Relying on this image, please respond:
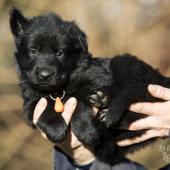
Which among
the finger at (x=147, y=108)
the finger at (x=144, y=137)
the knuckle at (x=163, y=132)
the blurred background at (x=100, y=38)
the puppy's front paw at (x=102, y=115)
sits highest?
the finger at (x=147, y=108)

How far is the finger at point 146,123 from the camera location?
363cm

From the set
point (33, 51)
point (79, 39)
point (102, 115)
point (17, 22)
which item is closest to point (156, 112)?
point (102, 115)

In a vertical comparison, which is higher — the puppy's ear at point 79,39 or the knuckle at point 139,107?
the puppy's ear at point 79,39

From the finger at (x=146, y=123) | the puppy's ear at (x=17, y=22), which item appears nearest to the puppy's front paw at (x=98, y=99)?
the finger at (x=146, y=123)

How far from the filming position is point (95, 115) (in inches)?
144

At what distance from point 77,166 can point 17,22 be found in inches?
39.9

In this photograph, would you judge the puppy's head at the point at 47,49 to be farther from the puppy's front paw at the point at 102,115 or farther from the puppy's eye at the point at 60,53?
Answer: the puppy's front paw at the point at 102,115

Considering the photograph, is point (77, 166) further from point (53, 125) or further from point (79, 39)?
point (79, 39)

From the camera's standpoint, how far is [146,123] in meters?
3.66

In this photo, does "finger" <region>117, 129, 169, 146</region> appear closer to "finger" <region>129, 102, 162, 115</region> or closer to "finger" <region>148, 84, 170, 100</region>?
"finger" <region>129, 102, 162, 115</region>

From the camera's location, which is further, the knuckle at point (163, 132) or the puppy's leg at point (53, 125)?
the knuckle at point (163, 132)

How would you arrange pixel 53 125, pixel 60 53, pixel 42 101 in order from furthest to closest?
pixel 60 53 < pixel 42 101 < pixel 53 125

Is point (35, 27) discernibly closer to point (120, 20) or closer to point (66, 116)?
point (66, 116)

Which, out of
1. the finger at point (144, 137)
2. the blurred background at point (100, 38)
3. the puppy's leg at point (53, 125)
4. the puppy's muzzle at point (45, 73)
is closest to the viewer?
the puppy's leg at point (53, 125)
